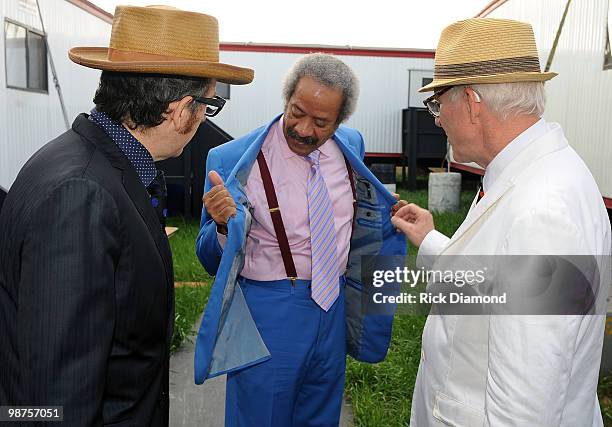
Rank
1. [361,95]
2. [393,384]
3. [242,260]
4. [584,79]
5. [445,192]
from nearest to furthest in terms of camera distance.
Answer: [242,260], [393,384], [584,79], [445,192], [361,95]

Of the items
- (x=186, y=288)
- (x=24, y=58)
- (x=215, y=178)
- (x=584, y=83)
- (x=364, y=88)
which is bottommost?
(x=186, y=288)

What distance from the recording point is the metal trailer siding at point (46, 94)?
677 cm

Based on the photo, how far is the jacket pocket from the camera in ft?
5.38

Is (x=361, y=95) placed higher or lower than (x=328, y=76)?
lower

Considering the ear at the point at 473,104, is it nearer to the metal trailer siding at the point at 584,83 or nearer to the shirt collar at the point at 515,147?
the shirt collar at the point at 515,147

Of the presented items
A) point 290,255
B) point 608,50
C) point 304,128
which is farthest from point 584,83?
Answer: point 290,255

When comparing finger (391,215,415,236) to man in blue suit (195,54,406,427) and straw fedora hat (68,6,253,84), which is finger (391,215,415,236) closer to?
man in blue suit (195,54,406,427)

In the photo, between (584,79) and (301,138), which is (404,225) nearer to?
(301,138)

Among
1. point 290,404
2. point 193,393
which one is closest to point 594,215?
point 290,404

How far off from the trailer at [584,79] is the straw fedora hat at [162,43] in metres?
4.87

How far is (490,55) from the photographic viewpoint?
1762mm

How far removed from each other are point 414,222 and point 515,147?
35.1 inches

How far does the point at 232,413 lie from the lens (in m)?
2.63

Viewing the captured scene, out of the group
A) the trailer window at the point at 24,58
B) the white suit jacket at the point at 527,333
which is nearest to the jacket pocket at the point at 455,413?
the white suit jacket at the point at 527,333
